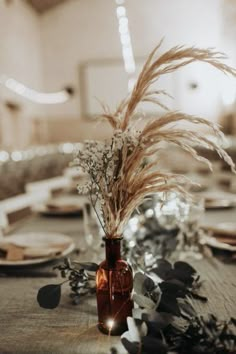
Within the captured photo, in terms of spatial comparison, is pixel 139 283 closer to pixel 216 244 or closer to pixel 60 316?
pixel 60 316

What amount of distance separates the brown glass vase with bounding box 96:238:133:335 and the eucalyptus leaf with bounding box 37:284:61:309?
9cm

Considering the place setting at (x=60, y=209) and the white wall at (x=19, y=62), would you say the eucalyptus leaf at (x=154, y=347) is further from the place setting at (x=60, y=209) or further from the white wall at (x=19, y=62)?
the white wall at (x=19, y=62)

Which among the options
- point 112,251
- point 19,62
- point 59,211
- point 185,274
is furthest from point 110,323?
point 19,62

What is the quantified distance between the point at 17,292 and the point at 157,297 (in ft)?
1.22

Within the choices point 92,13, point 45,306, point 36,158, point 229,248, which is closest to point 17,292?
point 45,306

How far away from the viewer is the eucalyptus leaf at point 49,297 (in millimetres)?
896

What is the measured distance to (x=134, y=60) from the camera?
859 cm

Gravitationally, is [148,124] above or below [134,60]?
below

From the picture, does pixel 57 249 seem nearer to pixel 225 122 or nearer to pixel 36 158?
pixel 36 158

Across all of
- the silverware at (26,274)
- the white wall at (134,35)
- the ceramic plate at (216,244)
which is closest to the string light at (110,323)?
the silverware at (26,274)

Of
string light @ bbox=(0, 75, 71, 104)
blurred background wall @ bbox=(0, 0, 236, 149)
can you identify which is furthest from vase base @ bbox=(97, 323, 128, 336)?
blurred background wall @ bbox=(0, 0, 236, 149)

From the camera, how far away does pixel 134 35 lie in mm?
8570

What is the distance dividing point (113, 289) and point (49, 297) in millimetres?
141

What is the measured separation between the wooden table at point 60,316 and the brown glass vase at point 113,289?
36 mm
